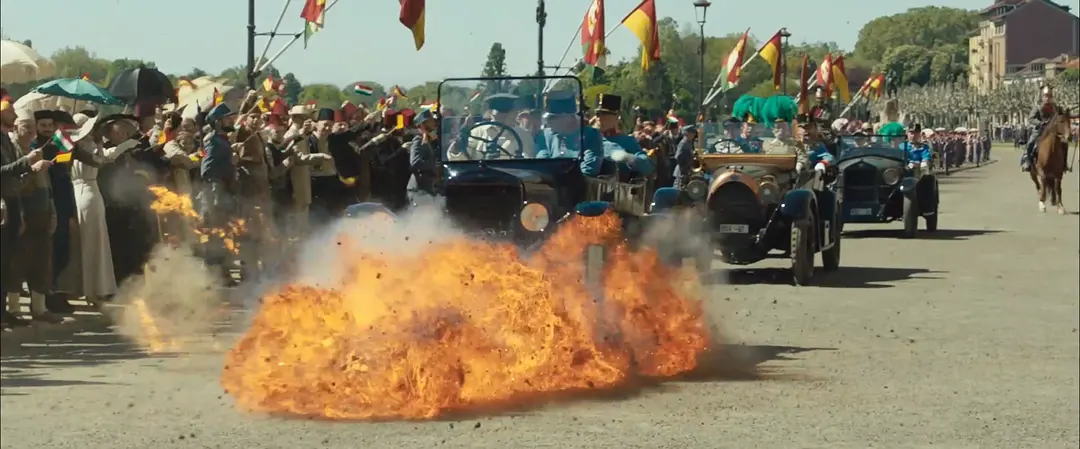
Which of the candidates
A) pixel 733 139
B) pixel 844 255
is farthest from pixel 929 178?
pixel 733 139

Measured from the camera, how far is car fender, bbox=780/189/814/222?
53.6 ft

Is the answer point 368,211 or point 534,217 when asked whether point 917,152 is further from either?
point 368,211

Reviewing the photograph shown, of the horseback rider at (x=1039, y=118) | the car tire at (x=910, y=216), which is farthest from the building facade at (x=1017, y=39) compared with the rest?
the horseback rider at (x=1039, y=118)

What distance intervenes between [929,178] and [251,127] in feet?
41.4

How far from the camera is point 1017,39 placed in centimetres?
1372

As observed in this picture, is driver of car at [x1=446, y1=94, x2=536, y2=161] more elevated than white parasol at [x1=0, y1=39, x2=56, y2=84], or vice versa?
white parasol at [x1=0, y1=39, x2=56, y2=84]

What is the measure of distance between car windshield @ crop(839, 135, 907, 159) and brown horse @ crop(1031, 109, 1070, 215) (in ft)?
17.5

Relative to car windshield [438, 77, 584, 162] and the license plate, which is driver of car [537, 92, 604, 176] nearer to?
car windshield [438, 77, 584, 162]

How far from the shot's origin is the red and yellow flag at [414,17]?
674cm

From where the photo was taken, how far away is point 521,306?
897 centimetres

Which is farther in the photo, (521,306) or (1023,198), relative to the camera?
(1023,198)

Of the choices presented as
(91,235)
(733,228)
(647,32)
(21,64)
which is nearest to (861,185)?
(647,32)

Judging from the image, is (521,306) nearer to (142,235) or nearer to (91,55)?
(91,55)

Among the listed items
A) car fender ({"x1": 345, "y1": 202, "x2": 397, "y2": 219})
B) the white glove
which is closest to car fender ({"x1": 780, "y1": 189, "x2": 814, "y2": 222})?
the white glove
